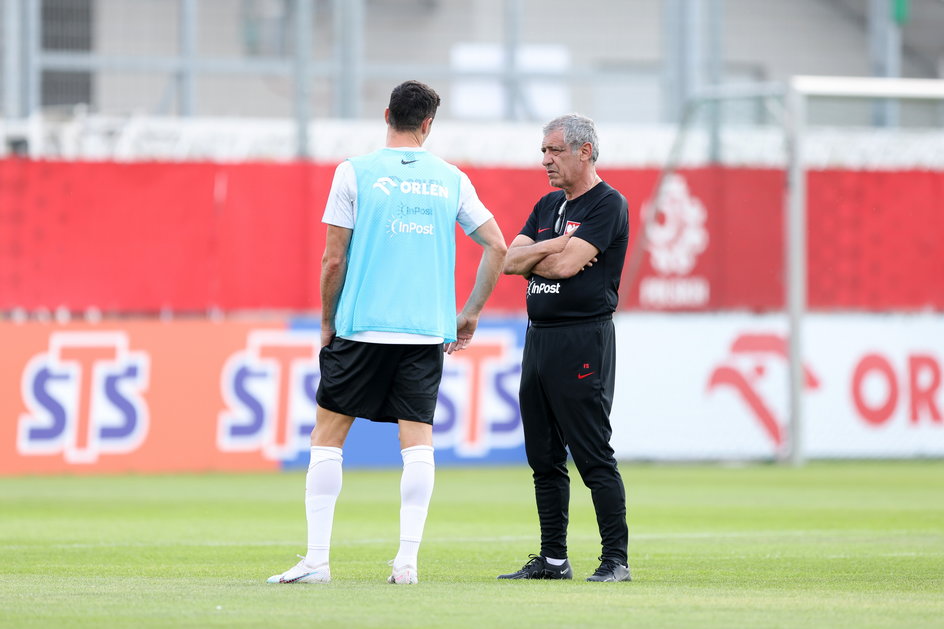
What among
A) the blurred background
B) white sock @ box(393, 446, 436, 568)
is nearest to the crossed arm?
white sock @ box(393, 446, 436, 568)

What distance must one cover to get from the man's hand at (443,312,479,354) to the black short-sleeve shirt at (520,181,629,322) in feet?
1.01

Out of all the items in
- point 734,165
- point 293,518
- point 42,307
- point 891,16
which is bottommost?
point 293,518

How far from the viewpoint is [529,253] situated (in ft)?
25.8

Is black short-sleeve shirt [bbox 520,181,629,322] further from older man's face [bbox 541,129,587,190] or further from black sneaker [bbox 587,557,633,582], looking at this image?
black sneaker [bbox 587,557,633,582]

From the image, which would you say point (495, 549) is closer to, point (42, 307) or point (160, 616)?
point (160, 616)

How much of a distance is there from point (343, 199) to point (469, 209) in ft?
1.93

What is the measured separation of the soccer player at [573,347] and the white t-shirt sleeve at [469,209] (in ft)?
0.92

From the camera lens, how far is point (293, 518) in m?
11.4

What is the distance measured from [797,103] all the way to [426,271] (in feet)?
34.1

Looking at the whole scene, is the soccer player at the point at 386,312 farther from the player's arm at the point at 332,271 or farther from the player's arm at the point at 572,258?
the player's arm at the point at 572,258

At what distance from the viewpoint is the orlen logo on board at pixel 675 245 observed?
17.6m

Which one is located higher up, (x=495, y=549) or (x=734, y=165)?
(x=734, y=165)

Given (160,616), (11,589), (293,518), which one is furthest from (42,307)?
(160,616)

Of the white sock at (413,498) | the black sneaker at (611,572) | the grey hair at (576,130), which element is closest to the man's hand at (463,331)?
the white sock at (413,498)
